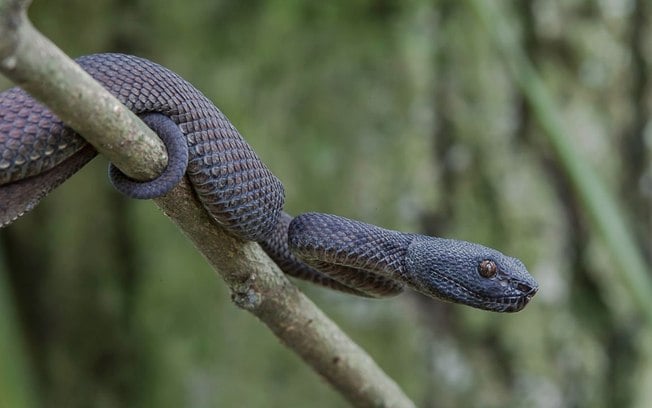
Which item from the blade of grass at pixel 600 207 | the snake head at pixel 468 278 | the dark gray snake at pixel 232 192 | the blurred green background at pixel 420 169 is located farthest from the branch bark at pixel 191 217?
the blurred green background at pixel 420 169

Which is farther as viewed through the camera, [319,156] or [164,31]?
[164,31]

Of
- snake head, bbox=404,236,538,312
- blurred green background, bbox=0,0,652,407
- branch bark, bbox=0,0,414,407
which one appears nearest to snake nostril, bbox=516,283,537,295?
snake head, bbox=404,236,538,312

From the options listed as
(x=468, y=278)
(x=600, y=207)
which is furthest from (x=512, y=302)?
(x=600, y=207)

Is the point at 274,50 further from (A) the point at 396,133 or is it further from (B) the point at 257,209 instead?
(B) the point at 257,209

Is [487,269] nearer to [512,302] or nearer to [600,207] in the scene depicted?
[512,302]

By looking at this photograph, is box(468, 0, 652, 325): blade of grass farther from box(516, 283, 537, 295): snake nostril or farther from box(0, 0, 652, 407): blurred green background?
box(0, 0, 652, 407): blurred green background

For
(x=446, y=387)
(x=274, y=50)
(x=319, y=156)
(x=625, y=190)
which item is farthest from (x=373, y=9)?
(x=446, y=387)

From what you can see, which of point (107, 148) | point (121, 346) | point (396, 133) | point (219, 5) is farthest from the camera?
point (121, 346)

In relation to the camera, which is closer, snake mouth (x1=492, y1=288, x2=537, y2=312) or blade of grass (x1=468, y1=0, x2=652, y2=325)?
blade of grass (x1=468, y1=0, x2=652, y2=325)
